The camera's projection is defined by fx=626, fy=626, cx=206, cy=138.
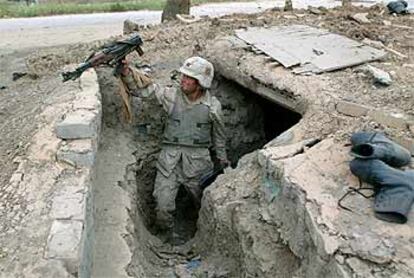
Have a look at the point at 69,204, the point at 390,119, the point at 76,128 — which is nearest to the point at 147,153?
the point at 76,128

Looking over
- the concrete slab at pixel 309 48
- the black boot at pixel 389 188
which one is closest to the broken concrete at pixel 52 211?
the black boot at pixel 389 188

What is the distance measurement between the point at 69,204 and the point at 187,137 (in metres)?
2.34

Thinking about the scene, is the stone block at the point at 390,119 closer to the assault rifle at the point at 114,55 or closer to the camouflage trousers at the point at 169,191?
the camouflage trousers at the point at 169,191

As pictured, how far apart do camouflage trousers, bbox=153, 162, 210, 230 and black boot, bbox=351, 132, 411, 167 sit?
2.44m

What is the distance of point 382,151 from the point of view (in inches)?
170

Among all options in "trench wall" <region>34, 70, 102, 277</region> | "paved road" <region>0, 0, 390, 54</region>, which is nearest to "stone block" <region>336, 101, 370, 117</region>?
"trench wall" <region>34, 70, 102, 277</region>

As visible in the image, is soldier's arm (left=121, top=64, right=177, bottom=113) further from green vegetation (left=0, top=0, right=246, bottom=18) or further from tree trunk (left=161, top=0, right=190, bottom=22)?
green vegetation (left=0, top=0, right=246, bottom=18)

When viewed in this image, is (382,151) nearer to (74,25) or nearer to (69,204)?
(69,204)

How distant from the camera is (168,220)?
660cm

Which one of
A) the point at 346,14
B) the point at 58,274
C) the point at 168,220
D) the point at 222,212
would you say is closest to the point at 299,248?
the point at 222,212

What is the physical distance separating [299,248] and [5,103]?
3.87 m

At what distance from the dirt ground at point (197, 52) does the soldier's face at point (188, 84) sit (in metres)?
0.97

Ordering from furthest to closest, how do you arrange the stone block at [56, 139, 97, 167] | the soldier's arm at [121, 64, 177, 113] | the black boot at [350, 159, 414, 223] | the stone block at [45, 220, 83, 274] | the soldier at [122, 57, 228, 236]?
the soldier at [122, 57, 228, 236], the soldier's arm at [121, 64, 177, 113], the stone block at [56, 139, 97, 167], the black boot at [350, 159, 414, 223], the stone block at [45, 220, 83, 274]

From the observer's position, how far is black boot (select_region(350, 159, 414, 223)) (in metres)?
3.99
